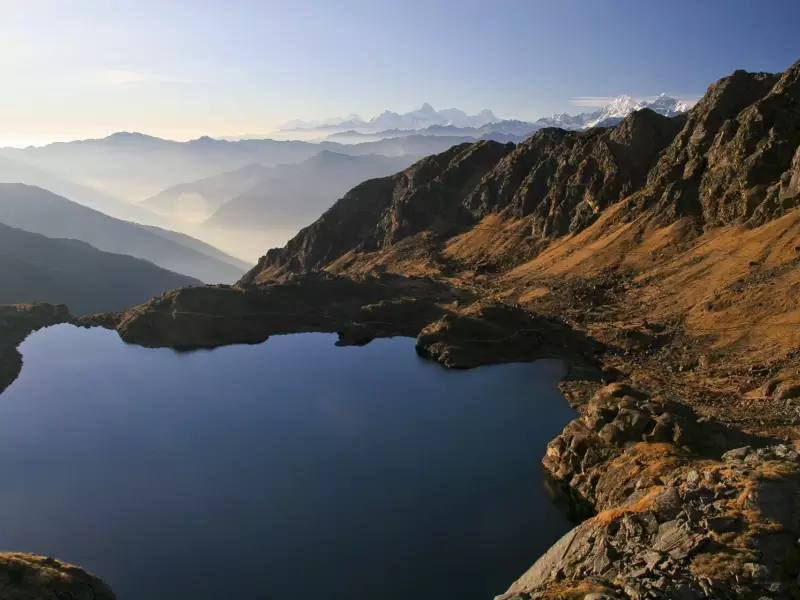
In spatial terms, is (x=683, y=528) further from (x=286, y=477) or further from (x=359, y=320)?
(x=359, y=320)

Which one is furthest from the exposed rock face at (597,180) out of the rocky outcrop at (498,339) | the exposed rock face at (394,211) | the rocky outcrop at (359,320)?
the rocky outcrop at (498,339)

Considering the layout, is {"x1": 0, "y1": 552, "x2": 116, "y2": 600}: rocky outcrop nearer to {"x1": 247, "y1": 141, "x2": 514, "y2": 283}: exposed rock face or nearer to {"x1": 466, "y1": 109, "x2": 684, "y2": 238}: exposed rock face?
{"x1": 466, "y1": 109, "x2": 684, "y2": 238}: exposed rock face

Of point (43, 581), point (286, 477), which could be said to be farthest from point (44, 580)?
point (286, 477)

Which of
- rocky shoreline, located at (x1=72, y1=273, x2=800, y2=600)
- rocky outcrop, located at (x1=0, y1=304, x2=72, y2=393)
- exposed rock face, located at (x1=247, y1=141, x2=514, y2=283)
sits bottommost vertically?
rocky outcrop, located at (x1=0, y1=304, x2=72, y2=393)

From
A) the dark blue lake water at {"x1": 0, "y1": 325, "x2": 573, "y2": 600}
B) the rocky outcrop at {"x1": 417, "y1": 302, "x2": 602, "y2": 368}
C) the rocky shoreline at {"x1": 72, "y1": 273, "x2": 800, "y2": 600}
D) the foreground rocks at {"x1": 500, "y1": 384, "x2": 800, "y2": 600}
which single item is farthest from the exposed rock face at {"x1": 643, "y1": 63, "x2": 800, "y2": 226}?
the foreground rocks at {"x1": 500, "y1": 384, "x2": 800, "y2": 600}

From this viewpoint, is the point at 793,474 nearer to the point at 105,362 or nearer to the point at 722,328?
the point at 722,328

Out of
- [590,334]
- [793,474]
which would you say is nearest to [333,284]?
[590,334]
